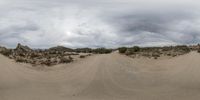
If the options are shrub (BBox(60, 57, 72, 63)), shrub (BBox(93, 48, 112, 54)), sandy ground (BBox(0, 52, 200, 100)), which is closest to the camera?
sandy ground (BBox(0, 52, 200, 100))

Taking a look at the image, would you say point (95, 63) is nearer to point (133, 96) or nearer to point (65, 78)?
point (65, 78)

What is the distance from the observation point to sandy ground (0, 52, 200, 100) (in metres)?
27.3

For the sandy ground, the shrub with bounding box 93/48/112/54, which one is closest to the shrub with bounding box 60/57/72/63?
the sandy ground

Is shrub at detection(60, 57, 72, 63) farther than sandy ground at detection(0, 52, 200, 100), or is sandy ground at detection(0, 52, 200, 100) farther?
shrub at detection(60, 57, 72, 63)

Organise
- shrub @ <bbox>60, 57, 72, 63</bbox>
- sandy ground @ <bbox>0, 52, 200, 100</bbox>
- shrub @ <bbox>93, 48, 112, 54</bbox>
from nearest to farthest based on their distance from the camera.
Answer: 1. sandy ground @ <bbox>0, 52, 200, 100</bbox>
2. shrub @ <bbox>60, 57, 72, 63</bbox>
3. shrub @ <bbox>93, 48, 112, 54</bbox>

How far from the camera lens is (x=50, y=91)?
2816cm

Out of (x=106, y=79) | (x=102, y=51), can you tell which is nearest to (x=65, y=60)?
(x=106, y=79)

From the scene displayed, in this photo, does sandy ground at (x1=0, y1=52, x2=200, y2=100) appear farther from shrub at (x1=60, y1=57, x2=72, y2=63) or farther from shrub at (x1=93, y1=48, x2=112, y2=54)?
shrub at (x1=93, y1=48, x2=112, y2=54)

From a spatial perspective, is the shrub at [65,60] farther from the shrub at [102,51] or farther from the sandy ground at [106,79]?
the shrub at [102,51]

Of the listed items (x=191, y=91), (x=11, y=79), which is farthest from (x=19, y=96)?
(x=191, y=91)

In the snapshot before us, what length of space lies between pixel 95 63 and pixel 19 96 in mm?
8499

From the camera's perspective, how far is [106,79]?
30375mm

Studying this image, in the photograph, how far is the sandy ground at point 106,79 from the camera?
27281 mm

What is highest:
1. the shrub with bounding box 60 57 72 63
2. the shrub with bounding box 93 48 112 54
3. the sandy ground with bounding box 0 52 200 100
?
the shrub with bounding box 93 48 112 54
